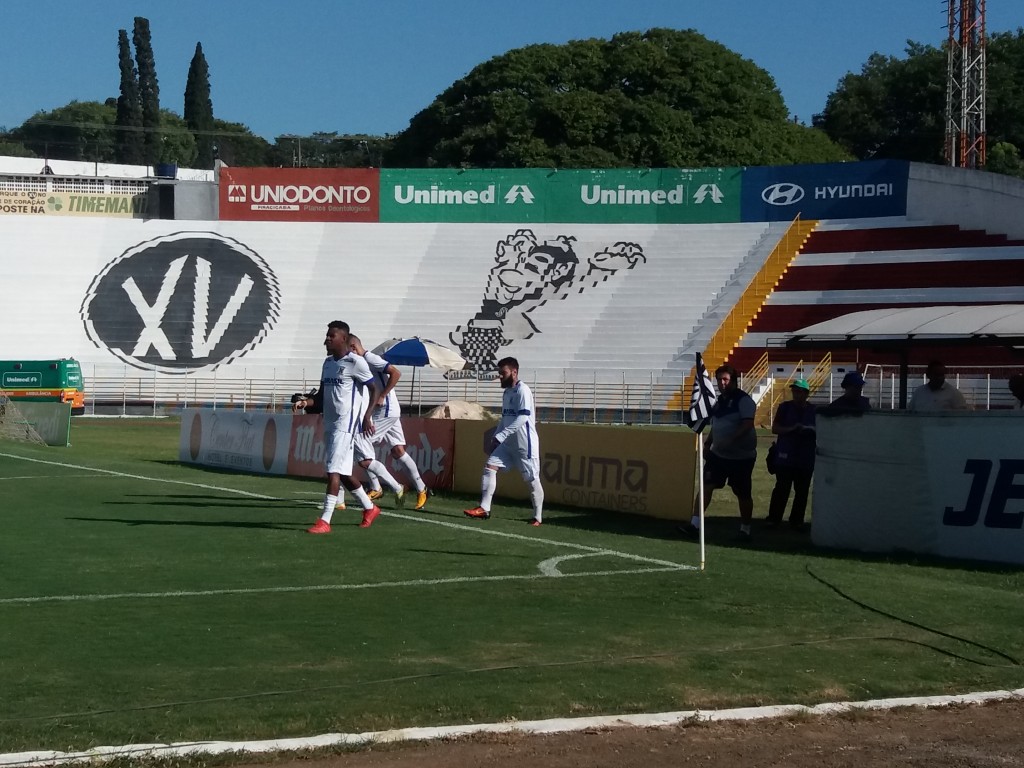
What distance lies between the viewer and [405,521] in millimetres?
14133

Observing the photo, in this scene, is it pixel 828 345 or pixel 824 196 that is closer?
pixel 828 345

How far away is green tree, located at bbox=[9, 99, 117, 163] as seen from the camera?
366 ft

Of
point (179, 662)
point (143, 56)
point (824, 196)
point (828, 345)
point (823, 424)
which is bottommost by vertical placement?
point (179, 662)

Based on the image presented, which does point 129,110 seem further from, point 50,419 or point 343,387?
point 343,387

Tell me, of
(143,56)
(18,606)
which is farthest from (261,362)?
(143,56)

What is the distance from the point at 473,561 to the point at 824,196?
41.3 m

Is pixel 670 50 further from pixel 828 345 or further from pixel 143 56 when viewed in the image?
pixel 828 345

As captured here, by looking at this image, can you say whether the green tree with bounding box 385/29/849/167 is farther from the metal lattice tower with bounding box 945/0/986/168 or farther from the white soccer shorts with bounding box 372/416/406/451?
the white soccer shorts with bounding box 372/416/406/451

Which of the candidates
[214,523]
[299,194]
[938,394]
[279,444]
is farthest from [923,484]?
[299,194]

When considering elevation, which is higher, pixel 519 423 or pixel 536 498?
pixel 519 423

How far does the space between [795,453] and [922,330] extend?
2.78m

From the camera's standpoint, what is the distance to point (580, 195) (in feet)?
168

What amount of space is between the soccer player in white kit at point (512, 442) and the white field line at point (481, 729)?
8.03m

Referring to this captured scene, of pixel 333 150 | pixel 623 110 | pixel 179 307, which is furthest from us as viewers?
pixel 333 150
